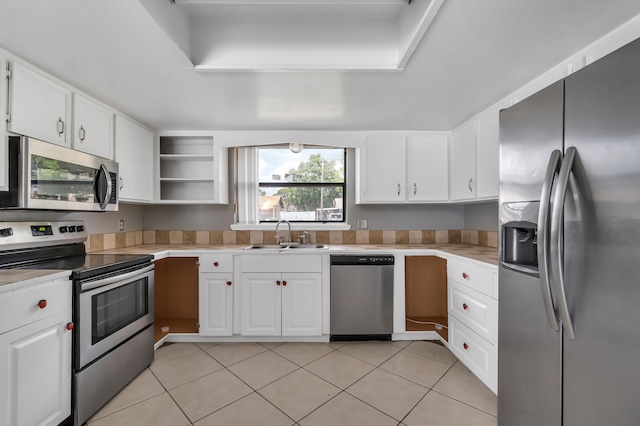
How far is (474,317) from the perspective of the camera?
200 centimetres

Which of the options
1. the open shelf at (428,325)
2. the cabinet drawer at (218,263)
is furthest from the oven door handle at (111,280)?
A: the open shelf at (428,325)

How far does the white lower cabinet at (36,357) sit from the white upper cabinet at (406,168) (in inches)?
97.8

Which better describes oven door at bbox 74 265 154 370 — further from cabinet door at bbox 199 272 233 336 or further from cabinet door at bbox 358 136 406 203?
cabinet door at bbox 358 136 406 203

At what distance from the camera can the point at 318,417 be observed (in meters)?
1.59

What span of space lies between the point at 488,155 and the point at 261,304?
7.82 feet

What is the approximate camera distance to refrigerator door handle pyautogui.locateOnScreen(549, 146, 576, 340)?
89 cm

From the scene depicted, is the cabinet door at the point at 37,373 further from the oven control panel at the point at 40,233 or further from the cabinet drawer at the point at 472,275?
the cabinet drawer at the point at 472,275

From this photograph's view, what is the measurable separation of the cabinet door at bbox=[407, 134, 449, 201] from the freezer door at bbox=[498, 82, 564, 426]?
1616mm

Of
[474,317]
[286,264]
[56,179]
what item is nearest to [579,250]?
[474,317]

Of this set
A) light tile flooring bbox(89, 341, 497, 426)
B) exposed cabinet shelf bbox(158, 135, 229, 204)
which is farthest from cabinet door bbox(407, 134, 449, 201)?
exposed cabinet shelf bbox(158, 135, 229, 204)

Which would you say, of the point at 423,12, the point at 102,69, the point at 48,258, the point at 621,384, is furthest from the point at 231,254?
the point at 621,384

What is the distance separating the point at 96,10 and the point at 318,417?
2.34m

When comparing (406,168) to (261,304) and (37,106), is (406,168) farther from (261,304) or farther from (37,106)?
(37,106)

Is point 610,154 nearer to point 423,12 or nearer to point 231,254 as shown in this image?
point 423,12
